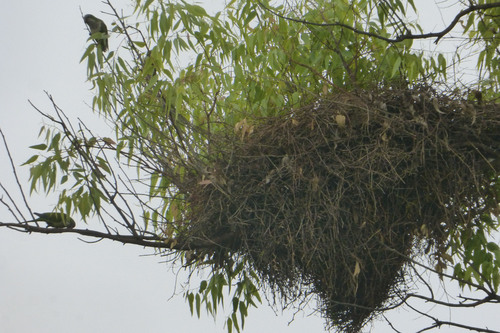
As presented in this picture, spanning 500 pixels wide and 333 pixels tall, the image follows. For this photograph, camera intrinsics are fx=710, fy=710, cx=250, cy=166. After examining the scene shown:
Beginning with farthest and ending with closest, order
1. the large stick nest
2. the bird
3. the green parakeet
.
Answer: the bird, the green parakeet, the large stick nest

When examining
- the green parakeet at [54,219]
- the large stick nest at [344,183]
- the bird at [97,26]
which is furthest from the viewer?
the bird at [97,26]

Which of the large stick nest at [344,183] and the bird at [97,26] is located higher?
the bird at [97,26]

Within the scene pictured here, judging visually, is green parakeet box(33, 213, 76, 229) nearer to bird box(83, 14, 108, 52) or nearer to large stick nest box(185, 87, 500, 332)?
large stick nest box(185, 87, 500, 332)

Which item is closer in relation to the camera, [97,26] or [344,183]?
[344,183]

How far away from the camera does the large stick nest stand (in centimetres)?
248

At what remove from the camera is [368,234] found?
2535mm

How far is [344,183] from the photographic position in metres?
2.54

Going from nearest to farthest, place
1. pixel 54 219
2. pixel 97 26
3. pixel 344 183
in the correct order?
pixel 344 183
pixel 54 219
pixel 97 26

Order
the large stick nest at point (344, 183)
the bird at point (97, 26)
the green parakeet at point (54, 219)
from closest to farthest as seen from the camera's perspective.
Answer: the large stick nest at point (344, 183)
the green parakeet at point (54, 219)
the bird at point (97, 26)

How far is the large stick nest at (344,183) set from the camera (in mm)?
2484

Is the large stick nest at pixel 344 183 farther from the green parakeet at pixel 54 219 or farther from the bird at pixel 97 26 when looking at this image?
the bird at pixel 97 26

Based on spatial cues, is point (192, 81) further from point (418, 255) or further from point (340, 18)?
point (418, 255)

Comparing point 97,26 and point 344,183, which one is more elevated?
point 97,26

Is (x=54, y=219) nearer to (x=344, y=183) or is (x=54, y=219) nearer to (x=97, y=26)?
(x=97, y=26)
